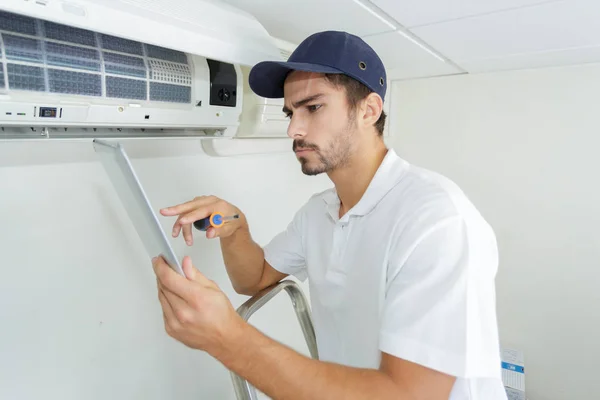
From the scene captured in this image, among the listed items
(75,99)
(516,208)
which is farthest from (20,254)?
(516,208)

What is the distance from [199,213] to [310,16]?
715 millimetres

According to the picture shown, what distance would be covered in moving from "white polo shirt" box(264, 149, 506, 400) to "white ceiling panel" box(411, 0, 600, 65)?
60 centimetres

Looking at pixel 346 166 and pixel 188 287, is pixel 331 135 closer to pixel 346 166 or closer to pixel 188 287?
pixel 346 166

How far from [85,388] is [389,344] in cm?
89

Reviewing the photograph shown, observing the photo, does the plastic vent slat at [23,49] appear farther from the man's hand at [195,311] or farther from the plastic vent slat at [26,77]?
the man's hand at [195,311]

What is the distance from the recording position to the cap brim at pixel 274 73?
3.08ft

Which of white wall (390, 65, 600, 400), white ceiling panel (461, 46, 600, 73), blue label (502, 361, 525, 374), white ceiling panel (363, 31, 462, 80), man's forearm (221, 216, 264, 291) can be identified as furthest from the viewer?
blue label (502, 361, 525, 374)

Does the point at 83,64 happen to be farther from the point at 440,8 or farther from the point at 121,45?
the point at 440,8

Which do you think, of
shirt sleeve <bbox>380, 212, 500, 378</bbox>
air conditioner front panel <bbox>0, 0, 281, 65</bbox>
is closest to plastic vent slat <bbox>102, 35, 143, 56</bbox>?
air conditioner front panel <bbox>0, 0, 281, 65</bbox>

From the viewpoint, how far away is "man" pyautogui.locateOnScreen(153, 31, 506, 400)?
674 millimetres

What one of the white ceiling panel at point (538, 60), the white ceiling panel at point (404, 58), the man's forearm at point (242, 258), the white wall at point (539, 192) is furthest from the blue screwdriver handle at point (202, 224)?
the white wall at point (539, 192)

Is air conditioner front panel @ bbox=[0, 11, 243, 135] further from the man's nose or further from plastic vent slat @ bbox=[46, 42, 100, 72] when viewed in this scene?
the man's nose

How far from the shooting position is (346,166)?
41.7 inches

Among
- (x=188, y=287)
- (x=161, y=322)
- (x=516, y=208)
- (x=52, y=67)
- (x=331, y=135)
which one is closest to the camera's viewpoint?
(x=188, y=287)
